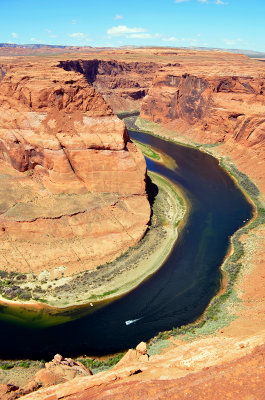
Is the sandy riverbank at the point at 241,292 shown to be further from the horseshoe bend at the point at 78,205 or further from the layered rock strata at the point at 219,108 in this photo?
the layered rock strata at the point at 219,108

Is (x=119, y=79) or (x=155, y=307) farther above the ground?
(x=119, y=79)

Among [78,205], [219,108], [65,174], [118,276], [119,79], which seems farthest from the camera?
[119,79]

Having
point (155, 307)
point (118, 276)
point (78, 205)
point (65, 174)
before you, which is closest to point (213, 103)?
point (65, 174)

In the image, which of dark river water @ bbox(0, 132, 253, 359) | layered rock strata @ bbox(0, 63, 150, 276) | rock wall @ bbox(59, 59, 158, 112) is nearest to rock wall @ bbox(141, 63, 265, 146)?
rock wall @ bbox(59, 59, 158, 112)

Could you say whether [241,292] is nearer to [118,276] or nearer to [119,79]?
[118,276]

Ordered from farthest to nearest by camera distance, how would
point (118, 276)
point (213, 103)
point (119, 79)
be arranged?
point (119, 79), point (213, 103), point (118, 276)

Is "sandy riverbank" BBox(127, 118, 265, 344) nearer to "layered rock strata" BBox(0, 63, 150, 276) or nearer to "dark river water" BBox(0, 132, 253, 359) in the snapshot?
"dark river water" BBox(0, 132, 253, 359)

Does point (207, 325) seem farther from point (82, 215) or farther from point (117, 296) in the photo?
point (82, 215)
